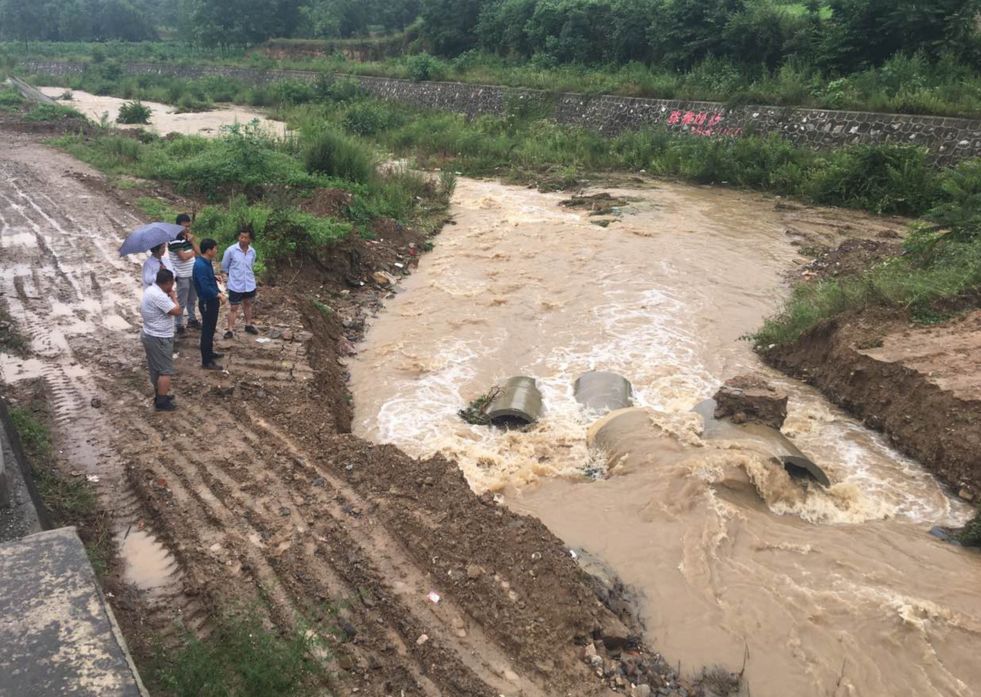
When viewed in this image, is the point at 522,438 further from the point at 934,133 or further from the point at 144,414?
the point at 934,133

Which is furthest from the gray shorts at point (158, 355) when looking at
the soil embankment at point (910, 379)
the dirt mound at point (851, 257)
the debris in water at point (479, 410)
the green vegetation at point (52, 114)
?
the green vegetation at point (52, 114)

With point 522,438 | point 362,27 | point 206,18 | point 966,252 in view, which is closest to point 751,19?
point 966,252

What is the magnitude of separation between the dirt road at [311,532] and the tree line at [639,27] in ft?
72.3

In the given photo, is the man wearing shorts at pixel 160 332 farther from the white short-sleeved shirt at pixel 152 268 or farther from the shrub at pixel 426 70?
the shrub at pixel 426 70

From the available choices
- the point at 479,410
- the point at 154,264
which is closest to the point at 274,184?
the point at 154,264

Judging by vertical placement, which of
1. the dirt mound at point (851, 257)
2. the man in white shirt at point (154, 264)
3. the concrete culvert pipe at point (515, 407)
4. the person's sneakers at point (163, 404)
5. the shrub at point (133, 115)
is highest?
the man in white shirt at point (154, 264)

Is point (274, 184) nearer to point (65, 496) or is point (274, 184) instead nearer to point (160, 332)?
point (160, 332)

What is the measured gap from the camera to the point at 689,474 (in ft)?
23.4

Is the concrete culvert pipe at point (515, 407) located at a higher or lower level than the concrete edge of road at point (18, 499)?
lower

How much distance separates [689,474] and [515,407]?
2135 mm

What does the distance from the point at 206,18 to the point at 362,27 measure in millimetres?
13714

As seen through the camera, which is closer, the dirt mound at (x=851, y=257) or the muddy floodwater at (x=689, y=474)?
the muddy floodwater at (x=689, y=474)

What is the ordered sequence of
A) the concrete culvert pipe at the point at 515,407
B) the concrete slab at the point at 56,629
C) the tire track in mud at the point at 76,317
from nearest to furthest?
the concrete slab at the point at 56,629, the tire track in mud at the point at 76,317, the concrete culvert pipe at the point at 515,407

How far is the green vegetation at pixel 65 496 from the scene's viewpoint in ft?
17.6
